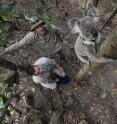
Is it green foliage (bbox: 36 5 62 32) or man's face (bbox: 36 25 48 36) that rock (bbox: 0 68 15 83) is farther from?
green foliage (bbox: 36 5 62 32)

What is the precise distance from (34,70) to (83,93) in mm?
2305

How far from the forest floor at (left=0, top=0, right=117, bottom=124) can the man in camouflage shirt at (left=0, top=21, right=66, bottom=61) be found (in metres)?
0.52

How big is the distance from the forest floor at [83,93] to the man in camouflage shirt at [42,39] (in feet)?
1.72

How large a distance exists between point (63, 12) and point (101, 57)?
3735 mm

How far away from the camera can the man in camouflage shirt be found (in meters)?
5.08

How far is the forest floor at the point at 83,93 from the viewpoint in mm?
6617

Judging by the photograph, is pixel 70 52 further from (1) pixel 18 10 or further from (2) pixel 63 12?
(1) pixel 18 10

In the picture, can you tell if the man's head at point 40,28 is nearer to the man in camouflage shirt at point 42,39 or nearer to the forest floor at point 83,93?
the man in camouflage shirt at point 42,39

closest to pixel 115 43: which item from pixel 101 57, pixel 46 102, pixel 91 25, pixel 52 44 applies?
pixel 101 57

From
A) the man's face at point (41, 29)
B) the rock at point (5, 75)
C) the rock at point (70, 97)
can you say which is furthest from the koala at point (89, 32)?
the rock at point (5, 75)

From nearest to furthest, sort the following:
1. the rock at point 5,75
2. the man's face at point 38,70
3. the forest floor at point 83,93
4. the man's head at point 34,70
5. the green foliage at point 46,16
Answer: the green foliage at point 46,16, the man's head at point 34,70, the man's face at point 38,70, the rock at point 5,75, the forest floor at point 83,93

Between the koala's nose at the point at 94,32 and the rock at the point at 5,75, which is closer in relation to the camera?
the koala's nose at the point at 94,32

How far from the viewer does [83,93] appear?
6863 mm

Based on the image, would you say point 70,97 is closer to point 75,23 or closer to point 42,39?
point 42,39
